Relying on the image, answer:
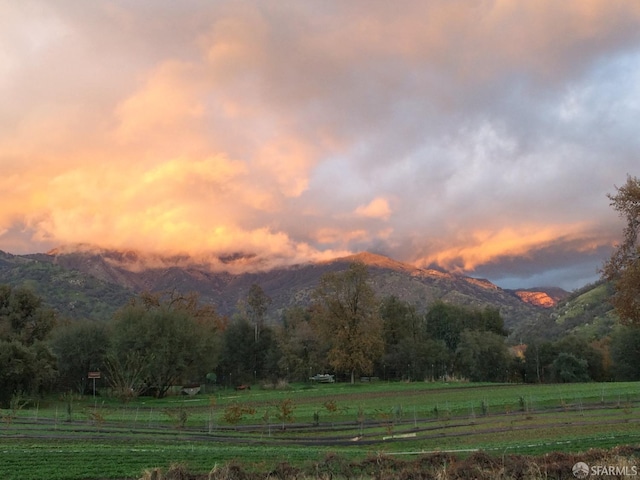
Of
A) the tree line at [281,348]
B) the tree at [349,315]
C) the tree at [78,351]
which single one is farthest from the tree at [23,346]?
the tree at [349,315]

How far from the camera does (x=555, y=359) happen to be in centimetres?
7969

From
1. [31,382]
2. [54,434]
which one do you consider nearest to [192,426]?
[54,434]

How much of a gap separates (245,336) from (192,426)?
59.7m

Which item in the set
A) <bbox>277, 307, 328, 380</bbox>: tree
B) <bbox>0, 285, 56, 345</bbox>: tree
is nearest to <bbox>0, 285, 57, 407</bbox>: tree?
<bbox>0, 285, 56, 345</bbox>: tree

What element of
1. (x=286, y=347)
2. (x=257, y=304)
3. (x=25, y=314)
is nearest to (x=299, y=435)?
(x=286, y=347)

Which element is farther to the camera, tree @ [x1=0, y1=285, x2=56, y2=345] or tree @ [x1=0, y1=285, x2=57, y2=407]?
tree @ [x1=0, y1=285, x2=56, y2=345]

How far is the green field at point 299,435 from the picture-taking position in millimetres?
17922

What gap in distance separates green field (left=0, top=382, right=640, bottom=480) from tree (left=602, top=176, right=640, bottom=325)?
6.19 metres

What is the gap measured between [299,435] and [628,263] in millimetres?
22567

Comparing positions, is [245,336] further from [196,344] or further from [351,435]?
[351,435]

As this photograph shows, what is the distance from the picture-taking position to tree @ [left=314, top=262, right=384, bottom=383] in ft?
258

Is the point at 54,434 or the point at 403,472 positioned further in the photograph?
the point at 54,434

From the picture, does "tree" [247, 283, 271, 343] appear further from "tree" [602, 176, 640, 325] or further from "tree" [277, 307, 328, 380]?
"tree" [602, 176, 640, 325]

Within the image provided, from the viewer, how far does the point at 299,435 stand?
3114cm
